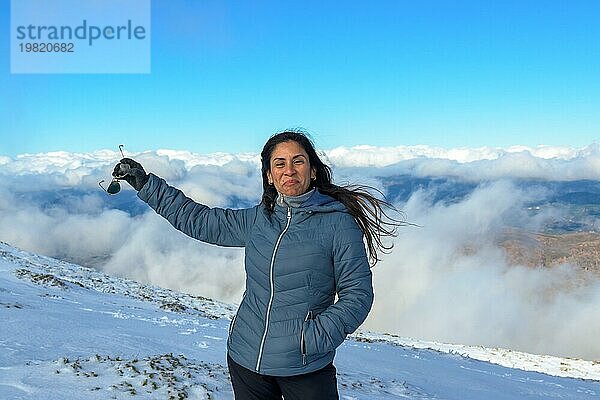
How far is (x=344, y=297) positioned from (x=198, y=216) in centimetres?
136

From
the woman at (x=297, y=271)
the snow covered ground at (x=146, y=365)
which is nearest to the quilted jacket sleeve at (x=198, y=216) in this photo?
the woman at (x=297, y=271)

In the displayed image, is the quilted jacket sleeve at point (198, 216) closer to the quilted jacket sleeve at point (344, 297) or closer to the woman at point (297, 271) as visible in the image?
the woman at point (297, 271)

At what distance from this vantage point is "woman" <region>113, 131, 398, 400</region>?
318 cm

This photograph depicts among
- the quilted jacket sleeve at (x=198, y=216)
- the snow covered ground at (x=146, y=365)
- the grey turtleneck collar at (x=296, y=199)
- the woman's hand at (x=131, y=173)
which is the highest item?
the woman's hand at (x=131, y=173)

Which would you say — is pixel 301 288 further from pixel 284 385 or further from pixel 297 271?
pixel 284 385

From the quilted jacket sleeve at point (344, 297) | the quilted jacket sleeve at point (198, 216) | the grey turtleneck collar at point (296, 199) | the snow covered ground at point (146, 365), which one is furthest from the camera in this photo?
the snow covered ground at point (146, 365)

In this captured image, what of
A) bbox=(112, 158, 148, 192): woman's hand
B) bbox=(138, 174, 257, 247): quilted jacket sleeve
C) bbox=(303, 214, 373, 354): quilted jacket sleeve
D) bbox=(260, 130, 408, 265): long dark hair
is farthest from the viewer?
bbox=(112, 158, 148, 192): woman's hand

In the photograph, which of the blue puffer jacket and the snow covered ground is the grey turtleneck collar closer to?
the blue puffer jacket

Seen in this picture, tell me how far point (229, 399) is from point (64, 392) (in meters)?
2.13

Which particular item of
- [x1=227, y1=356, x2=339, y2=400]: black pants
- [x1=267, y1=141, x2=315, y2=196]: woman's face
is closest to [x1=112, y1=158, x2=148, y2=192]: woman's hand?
[x1=267, y1=141, x2=315, y2=196]: woman's face

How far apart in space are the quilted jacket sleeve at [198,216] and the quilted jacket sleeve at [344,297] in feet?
2.62

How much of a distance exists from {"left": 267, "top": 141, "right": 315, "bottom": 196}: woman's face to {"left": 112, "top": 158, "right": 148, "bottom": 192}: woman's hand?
1.16m

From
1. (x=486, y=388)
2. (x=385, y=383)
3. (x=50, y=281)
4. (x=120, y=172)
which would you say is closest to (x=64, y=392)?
(x=120, y=172)

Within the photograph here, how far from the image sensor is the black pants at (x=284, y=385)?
336 cm
